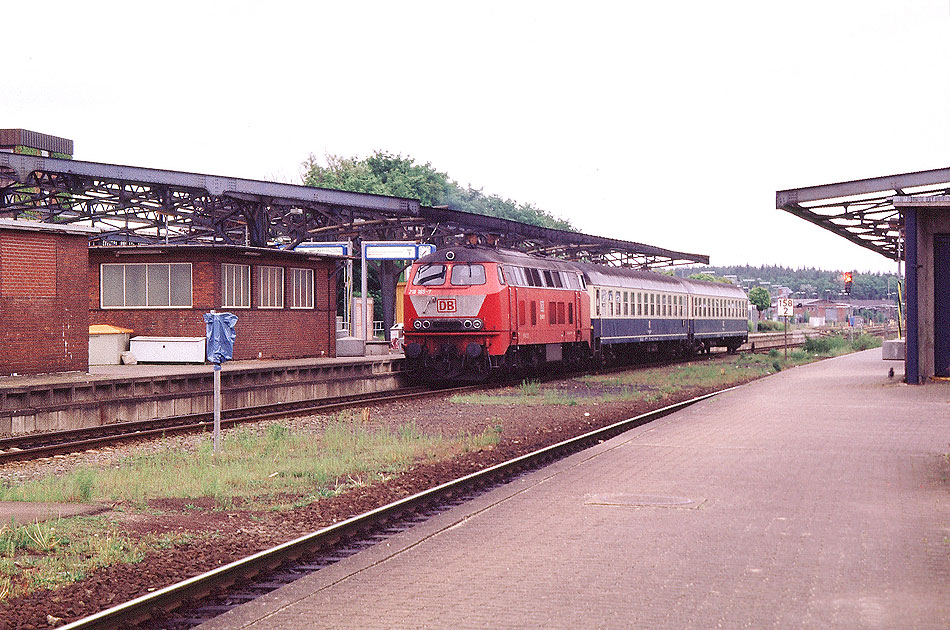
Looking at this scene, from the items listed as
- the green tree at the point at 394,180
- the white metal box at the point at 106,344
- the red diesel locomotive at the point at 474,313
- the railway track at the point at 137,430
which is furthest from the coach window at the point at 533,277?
the green tree at the point at 394,180

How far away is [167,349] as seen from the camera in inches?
1110

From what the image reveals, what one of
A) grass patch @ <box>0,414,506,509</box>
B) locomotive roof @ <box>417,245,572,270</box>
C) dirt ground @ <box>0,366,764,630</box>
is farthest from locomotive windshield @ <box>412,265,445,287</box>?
grass patch @ <box>0,414,506,509</box>

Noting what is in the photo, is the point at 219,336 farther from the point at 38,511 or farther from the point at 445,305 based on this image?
A: the point at 445,305

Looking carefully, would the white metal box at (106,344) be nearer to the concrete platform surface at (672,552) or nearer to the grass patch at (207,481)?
the grass patch at (207,481)

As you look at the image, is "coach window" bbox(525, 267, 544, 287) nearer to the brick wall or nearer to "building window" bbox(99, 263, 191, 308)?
"building window" bbox(99, 263, 191, 308)

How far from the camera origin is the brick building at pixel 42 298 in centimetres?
2095

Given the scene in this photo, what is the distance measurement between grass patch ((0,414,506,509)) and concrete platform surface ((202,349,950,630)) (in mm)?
1975

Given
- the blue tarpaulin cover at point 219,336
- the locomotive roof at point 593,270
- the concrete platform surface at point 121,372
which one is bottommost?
the concrete platform surface at point 121,372

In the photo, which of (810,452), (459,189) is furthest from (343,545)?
(459,189)

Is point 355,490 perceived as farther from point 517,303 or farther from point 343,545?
point 517,303

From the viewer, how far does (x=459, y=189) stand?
87.7 metres

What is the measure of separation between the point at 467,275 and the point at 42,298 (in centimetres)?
978

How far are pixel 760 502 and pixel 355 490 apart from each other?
4090 millimetres

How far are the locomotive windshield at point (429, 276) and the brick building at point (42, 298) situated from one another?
26.5ft
